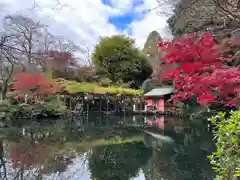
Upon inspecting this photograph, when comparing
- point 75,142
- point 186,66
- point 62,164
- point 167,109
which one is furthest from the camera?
point 167,109

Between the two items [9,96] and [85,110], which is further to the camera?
[85,110]

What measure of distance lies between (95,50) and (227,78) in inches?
829

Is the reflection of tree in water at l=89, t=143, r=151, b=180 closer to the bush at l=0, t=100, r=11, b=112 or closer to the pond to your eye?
the pond

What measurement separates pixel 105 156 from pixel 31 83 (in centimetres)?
1045

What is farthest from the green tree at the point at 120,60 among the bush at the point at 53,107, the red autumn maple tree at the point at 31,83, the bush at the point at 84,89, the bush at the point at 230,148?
the bush at the point at 230,148

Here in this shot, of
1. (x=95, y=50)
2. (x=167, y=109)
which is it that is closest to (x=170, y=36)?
(x=167, y=109)

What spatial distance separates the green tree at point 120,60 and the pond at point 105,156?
13.4 metres

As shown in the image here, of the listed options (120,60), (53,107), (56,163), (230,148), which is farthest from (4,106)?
(230,148)

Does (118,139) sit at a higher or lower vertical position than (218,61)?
lower

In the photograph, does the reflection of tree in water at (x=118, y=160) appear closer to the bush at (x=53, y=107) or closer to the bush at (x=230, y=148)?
the bush at (x=230, y=148)

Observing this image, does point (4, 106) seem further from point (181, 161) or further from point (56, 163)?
point (181, 161)

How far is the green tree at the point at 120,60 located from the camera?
74.3 feet

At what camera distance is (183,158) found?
20.6 feet

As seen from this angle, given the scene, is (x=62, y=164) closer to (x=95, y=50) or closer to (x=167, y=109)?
(x=167, y=109)
